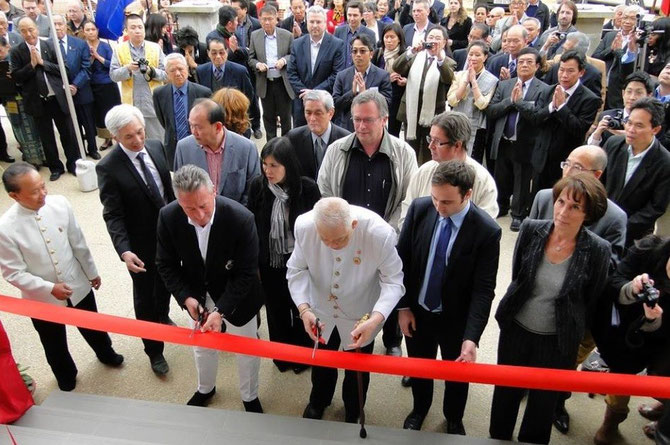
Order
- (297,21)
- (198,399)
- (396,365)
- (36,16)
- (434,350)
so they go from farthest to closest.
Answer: (297,21) → (36,16) → (198,399) → (434,350) → (396,365)

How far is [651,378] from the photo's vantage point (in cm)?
231

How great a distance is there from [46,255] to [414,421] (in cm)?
232

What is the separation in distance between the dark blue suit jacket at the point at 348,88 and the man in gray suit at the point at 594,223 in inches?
91.5

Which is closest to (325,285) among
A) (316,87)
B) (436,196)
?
(436,196)

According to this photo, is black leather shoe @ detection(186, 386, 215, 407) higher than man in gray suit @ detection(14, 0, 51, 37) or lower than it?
lower

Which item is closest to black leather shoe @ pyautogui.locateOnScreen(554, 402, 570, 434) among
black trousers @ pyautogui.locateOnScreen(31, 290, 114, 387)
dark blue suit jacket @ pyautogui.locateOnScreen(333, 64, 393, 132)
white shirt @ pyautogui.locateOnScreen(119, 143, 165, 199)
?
white shirt @ pyautogui.locateOnScreen(119, 143, 165, 199)

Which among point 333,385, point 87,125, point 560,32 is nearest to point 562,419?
point 333,385

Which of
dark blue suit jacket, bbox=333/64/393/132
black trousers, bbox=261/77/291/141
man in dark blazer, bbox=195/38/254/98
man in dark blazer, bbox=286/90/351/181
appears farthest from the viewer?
black trousers, bbox=261/77/291/141

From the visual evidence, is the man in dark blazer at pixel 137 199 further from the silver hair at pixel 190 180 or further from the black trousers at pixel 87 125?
the black trousers at pixel 87 125

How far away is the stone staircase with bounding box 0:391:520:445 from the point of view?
2760 millimetres

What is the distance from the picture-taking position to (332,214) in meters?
2.24

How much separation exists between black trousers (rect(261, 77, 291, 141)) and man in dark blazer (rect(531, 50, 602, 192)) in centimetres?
305

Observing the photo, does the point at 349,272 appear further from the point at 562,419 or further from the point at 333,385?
the point at 562,419

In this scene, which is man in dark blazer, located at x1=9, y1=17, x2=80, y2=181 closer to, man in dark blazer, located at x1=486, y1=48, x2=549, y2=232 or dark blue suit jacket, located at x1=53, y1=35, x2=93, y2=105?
dark blue suit jacket, located at x1=53, y1=35, x2=93, y2=105
